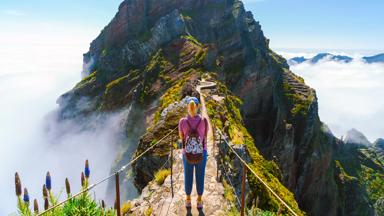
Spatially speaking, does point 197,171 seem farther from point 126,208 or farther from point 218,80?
point 218,80

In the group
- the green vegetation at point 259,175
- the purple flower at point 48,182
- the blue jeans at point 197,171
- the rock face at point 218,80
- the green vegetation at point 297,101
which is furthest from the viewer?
the green vegetation at point 297,101

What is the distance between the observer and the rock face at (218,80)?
59.8 metres

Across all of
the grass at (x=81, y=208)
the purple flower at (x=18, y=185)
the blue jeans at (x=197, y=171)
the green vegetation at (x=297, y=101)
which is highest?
the purple flower at (x=18, y=185)

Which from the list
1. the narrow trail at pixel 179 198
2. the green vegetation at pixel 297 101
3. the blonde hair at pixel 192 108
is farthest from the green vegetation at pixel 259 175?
the green vegetation at pixel 297 101

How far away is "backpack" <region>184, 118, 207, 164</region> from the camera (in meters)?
9.62

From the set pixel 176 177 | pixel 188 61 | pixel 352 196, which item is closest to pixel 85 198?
pixel 176 177

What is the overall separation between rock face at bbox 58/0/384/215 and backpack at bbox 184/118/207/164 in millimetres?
39129

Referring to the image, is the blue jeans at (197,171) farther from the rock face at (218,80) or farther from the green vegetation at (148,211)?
the rock face at (218,80)

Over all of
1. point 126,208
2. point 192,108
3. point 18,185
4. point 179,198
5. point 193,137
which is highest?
point 192,108

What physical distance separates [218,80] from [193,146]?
140 ft

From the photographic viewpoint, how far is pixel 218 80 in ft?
171

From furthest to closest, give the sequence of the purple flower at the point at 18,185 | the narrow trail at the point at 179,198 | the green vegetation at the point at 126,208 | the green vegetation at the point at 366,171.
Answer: the green vegetation at the point at 366,171, the green vegetation at the point at 126,208, the narrow trail at the point at 179,198, the purple flower at the point at 18,185

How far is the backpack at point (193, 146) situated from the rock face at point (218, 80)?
39.1m

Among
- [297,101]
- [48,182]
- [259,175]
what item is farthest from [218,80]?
[48,182]
